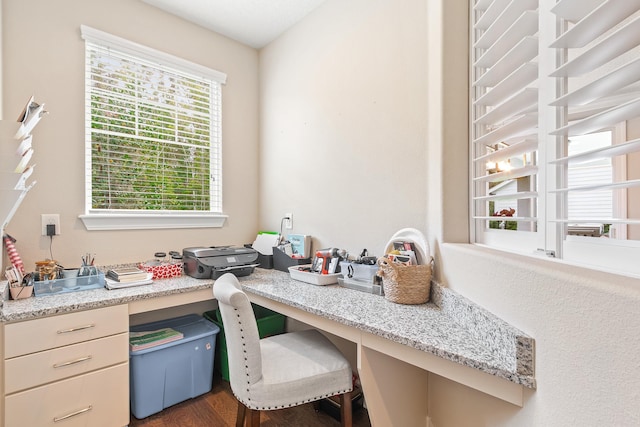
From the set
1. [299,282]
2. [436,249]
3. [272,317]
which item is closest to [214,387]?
[272,317]

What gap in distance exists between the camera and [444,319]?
127cm

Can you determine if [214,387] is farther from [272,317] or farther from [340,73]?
[340,73]

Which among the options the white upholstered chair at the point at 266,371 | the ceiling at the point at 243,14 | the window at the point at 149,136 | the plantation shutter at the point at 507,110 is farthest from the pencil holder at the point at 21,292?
the plantation shutter at the point at 507,110

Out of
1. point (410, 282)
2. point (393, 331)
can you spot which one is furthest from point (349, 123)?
point (393, 331)

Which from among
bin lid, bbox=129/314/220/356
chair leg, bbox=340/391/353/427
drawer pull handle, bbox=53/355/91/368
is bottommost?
chair leg, bbox=340/391/353/427

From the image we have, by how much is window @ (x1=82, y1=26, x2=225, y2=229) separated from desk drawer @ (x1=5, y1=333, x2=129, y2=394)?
33.8 inches

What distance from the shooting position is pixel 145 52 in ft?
7.38

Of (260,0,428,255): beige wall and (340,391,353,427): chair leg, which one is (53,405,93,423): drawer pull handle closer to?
(340,391,353,427): chair leg

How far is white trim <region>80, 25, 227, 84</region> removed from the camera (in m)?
2.04

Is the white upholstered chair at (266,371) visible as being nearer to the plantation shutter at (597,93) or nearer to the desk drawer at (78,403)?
the desk drawer at (78,403)

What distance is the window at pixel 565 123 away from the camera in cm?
66

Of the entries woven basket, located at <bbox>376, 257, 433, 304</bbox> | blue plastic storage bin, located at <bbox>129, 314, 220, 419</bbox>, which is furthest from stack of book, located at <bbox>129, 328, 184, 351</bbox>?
woven basket, located at <bbox>376, 257, 433, 304</bbox>

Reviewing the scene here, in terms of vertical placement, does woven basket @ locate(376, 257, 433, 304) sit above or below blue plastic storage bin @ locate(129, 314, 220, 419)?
above

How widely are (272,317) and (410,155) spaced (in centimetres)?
155
